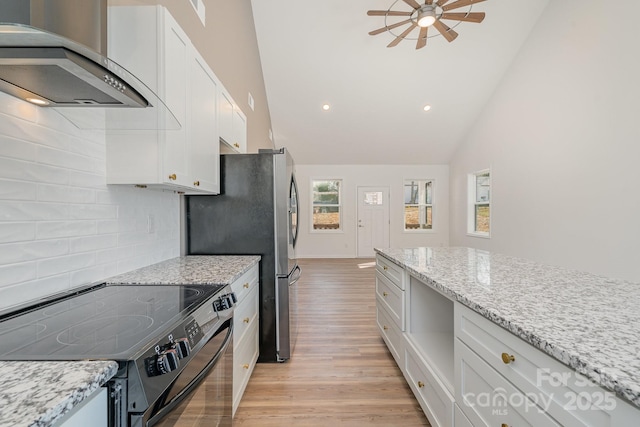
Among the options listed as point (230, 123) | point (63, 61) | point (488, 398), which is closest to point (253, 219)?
point (230, 123)

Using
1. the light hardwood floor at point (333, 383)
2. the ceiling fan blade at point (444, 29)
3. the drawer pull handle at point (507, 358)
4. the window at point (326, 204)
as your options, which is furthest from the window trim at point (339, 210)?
the drawer pull handle at point (507, 358)

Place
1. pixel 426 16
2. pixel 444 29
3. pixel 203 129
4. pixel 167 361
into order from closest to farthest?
1. pixel 167 361
2. pixel 203 129
3. pixel 426 16
4. pixel 444 29

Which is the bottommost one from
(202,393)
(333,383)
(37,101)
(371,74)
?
(333,383)

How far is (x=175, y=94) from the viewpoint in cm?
150

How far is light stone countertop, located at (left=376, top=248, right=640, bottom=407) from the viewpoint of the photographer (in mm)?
655

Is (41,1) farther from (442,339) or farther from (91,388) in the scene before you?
(442,339)

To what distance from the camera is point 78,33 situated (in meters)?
0.86

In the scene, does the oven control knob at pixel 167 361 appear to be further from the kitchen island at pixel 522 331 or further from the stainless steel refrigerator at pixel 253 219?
the stainless steel refrigerator at pixel 253 219

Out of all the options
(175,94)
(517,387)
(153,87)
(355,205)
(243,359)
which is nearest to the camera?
(517,387)

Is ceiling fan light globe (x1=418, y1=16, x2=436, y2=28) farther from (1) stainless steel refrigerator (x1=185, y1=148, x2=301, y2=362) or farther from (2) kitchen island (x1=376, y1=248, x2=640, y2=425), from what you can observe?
(2) kitchen island (x1=376, y1=248, x2=640, y2=425)

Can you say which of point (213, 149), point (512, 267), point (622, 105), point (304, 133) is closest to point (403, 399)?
point (512, 267)

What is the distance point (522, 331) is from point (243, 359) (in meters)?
1.55

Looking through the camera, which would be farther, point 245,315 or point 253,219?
point 253,219

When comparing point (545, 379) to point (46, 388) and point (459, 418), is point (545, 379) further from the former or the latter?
point (46, 388)
